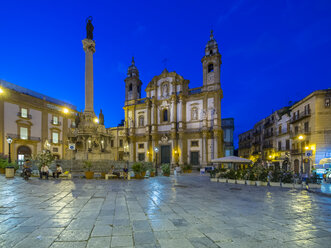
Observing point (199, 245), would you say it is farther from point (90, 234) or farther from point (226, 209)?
point (226, 209)

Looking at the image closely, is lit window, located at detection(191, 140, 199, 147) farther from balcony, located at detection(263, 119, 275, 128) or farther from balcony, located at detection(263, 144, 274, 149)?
balcony, located at detection(263, 119, 275, 128)

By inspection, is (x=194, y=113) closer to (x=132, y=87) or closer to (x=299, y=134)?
(x=132, y=87)

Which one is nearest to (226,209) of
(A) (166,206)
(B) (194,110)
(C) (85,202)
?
(A) (166,206)

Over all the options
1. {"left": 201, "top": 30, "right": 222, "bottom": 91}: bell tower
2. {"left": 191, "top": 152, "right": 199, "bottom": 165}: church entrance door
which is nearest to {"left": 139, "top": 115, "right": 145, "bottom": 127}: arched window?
{"left": 191, "top": 152, "right": 199, "bottom": 165}: church entrance door

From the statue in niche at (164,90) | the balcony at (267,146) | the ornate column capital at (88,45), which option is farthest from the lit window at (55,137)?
the balcony at (267,146)

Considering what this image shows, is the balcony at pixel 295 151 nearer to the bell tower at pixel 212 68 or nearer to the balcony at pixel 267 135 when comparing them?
the balcony at pixel 267 135

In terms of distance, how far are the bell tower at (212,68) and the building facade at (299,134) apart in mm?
12665

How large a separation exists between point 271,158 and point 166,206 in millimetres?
39064

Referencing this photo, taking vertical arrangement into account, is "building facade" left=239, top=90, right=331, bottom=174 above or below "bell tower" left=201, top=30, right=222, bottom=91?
below

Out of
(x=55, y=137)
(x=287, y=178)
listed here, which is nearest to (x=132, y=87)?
(x=55, y=137)

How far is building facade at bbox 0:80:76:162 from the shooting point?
2912 centimetres

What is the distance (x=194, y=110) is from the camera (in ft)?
115

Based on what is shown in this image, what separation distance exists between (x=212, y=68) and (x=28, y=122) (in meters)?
32.0

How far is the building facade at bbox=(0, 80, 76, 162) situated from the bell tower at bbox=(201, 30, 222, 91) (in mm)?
22499
